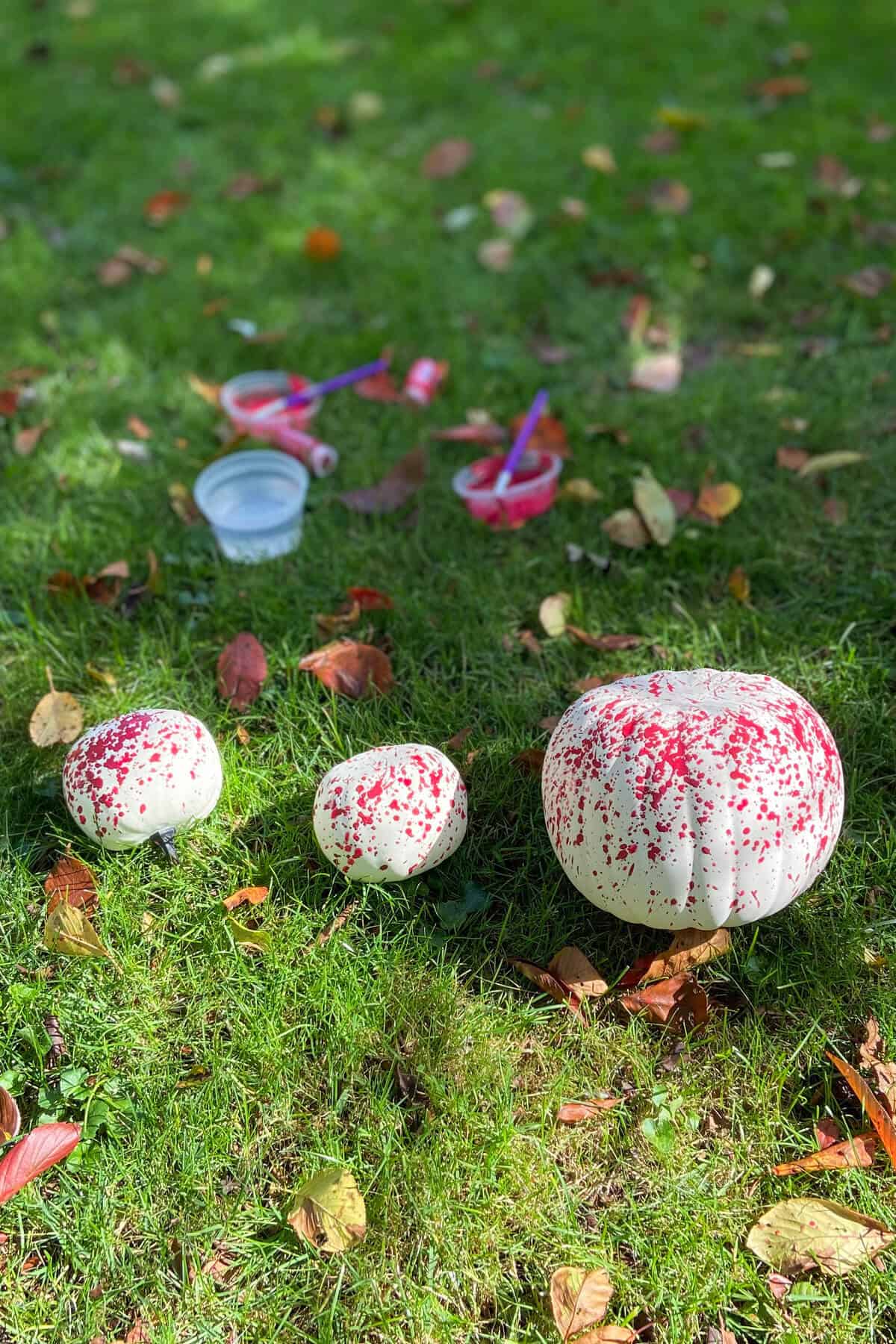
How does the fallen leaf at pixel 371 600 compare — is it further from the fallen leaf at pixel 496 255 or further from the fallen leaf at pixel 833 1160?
the fallen leaf at pixel 496 255

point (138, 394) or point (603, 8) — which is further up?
point (603, 8)

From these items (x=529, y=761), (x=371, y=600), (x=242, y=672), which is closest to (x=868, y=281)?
(x=371, y=600)


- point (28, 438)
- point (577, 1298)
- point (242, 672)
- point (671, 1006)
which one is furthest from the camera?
point (28, 438)

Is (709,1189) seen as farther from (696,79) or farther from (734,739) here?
(696,79)

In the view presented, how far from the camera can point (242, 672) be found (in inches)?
106

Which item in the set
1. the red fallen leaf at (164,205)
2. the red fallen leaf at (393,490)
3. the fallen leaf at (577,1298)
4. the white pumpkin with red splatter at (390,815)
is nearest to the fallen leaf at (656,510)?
the red fallen leaf at (393,490)

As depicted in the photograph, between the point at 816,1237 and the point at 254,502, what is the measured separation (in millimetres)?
2479

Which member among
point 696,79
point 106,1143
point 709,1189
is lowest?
point 709,1189

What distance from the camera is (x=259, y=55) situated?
19.8 ft

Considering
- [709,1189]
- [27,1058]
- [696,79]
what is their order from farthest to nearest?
[696,79] → [27,1058] → [709,1189]

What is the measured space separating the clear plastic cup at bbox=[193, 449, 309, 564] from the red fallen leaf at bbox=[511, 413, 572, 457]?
772 mm

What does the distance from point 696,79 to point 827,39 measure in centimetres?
79

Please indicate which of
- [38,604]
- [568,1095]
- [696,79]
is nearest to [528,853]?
[568,1095]

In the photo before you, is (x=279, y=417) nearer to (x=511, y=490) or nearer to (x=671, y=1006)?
(x=511, y=490)
